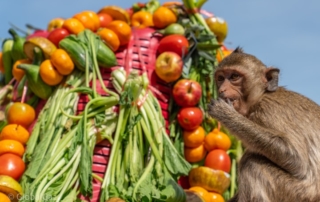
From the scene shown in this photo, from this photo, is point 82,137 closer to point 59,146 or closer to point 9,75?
point 59,146

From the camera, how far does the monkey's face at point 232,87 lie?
7164mm

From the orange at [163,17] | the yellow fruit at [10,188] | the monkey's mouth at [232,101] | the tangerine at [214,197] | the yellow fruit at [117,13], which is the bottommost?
the tangerine at [214,197]

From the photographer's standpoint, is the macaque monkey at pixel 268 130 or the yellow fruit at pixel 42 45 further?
the yellow fruit at pixel 42 45

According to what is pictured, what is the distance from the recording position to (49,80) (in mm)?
8336

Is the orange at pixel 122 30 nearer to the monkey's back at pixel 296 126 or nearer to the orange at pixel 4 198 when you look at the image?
the monkey's back at pixel 296 126

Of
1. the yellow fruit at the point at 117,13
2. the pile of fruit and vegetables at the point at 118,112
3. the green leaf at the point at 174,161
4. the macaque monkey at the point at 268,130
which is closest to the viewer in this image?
the macaque monkey at the point at 268,130

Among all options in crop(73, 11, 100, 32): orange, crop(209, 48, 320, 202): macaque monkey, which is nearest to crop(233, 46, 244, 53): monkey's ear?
crop(209, 48, 320, 202): macaque monkey

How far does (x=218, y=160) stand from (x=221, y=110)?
4.65 feet

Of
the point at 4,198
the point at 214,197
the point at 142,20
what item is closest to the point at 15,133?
the point at 4,198

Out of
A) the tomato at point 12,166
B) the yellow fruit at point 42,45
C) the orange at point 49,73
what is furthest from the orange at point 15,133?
the yellow fruit at point 42,45

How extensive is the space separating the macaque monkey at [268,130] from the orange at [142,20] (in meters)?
1.96

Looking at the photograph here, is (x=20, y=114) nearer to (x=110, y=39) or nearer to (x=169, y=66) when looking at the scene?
(x=110, y=39)

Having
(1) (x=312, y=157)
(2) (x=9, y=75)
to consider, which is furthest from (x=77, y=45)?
(1) (x=312, y=157)

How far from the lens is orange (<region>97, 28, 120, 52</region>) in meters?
8.48
